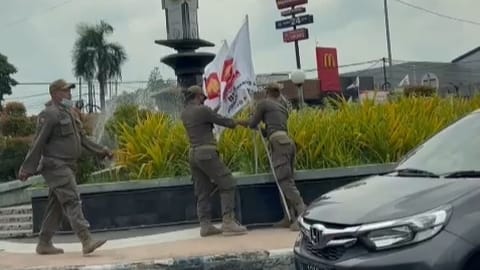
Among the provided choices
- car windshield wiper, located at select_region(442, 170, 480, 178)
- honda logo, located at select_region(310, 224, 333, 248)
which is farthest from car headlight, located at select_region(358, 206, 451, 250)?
car windshield wiper, located at select_region(442, 170, 480, 178)

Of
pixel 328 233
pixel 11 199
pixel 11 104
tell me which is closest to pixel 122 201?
pixel 11 199

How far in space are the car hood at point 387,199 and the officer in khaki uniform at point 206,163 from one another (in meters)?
4.22

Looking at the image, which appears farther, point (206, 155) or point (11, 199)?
point (11, 199)

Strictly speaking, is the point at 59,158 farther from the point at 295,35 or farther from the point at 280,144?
the point at 295,35

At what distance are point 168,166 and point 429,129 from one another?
3898 mm

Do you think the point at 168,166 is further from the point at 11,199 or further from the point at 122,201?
the point at 11,199

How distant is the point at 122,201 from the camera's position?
451 inches

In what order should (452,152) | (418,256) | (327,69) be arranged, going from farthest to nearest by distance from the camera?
(327,69) → (452,152) → (418,256)

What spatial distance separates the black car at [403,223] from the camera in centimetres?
492

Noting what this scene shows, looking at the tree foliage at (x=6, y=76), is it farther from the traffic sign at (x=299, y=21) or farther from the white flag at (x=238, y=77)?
the white flag at (x=238, y=77)

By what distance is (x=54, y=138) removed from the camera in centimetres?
923

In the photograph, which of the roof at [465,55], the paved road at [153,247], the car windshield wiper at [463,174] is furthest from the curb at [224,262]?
the roof at [465,55]

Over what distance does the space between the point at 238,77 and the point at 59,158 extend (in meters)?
2.96

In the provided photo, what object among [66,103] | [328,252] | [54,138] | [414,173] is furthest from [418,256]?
[66,103]
